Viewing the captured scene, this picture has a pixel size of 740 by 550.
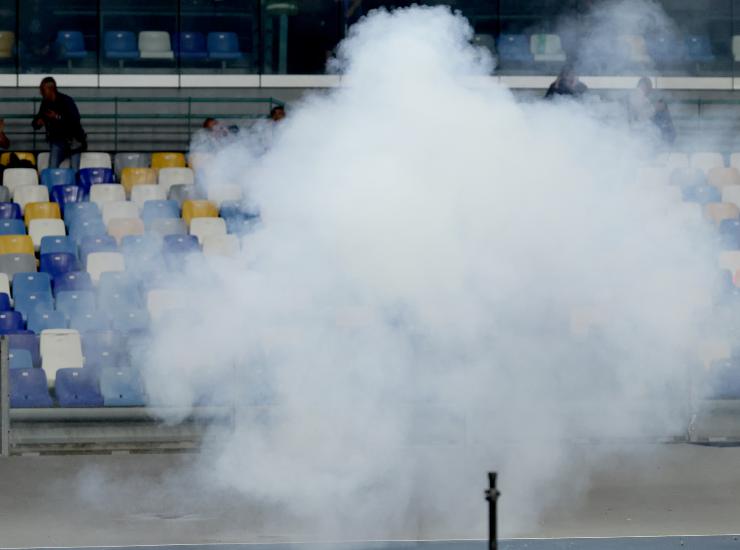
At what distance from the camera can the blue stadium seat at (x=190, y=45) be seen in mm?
23516

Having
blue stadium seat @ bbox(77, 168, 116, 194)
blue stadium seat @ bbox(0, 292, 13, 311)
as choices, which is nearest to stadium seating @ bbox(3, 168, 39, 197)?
blue stadium seat @ bbox(77, 168, 116, 194)

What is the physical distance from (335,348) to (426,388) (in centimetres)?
124

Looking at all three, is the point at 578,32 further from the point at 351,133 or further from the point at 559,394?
the point at 351,133

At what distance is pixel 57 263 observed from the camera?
756 inches

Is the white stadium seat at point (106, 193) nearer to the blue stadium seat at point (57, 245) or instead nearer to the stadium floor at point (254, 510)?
the blue stadium seat at point (57, 245)

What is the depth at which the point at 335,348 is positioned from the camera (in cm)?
1344

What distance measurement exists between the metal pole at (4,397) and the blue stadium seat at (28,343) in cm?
68

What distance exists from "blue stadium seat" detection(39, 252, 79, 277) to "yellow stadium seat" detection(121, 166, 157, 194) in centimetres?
229

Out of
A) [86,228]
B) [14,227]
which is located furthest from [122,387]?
[14,227]

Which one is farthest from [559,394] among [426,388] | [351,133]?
[351,133]

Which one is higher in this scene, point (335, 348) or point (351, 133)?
point (351, 133)

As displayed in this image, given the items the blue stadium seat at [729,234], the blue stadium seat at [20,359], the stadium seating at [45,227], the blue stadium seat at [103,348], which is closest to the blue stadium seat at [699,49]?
the blue stadium seat at [729,234]

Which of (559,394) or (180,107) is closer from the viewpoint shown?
(559,394)

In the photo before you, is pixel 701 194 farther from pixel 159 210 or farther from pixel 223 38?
pixel 223 38
